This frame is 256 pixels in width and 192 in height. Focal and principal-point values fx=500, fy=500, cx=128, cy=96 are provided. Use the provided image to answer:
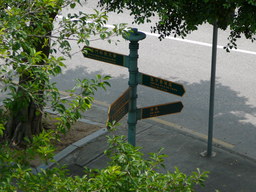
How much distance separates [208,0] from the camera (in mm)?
7293

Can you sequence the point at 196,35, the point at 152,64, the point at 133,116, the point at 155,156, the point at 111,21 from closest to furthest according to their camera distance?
the point at 155,156 < the point at 133,116 < the point at 152,64 < the point at 196,35 < the point at 111,21

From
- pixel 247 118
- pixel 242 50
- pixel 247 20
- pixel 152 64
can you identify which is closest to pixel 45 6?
pixel 247 20

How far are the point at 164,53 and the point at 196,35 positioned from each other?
1865mm

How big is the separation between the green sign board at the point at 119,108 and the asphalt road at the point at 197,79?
407cm

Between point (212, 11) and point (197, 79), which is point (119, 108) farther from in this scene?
point (197, 79)

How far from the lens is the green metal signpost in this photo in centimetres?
688

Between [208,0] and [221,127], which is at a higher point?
[208,0]

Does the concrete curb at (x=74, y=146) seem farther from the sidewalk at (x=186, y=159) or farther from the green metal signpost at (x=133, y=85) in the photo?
the green metal signpost at (x=133, y=85)

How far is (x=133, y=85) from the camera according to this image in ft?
23.3

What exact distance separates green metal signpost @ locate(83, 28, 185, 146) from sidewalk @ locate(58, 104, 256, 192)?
7.80 feet

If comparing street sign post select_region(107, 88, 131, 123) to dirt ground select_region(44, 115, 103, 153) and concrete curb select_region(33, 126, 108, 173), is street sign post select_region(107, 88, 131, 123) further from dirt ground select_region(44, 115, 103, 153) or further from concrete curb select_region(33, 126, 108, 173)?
dirt ground select_region(44, 115, 103, 153)

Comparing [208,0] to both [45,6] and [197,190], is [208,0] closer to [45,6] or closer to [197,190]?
[45,6]

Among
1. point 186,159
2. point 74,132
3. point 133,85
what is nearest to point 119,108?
point 133,85

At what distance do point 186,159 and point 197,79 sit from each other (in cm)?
423
